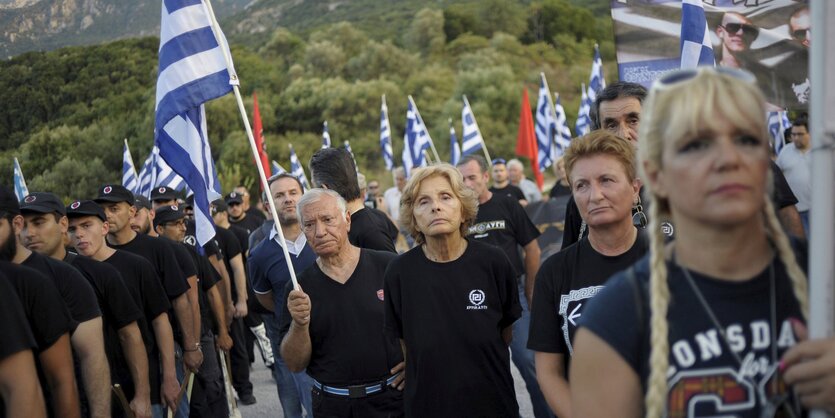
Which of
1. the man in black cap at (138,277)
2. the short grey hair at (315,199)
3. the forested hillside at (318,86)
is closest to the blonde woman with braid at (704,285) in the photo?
the short grey hair at (315,199)

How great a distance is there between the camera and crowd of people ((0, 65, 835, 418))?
6.67 ft

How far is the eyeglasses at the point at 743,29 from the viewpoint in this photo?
6012mm

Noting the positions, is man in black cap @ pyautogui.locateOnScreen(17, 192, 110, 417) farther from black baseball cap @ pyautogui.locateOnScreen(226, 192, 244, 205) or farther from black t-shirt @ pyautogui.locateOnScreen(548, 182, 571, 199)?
black t-shirt @ pyautogui.locateOnScreen(548, 182, 571, 199)

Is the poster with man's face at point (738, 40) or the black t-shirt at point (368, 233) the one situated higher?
the poster with man's face at point (738, 40)

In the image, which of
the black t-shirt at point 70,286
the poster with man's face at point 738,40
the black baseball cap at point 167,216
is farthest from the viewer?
the black baseball cap at point 167,216

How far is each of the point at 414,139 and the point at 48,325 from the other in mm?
17992

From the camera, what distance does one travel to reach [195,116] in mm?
6059

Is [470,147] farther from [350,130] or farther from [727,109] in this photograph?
[350,130]

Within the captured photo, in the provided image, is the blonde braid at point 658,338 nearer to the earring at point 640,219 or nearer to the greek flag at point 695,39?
the earring at point 640,219

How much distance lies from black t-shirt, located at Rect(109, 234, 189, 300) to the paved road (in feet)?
8.91

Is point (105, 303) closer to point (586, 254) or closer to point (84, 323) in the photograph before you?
point (84, 323)

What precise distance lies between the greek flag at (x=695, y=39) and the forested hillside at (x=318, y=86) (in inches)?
350

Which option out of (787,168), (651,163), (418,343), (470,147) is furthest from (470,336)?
(470,147)

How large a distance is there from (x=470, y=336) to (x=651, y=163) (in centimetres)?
256
